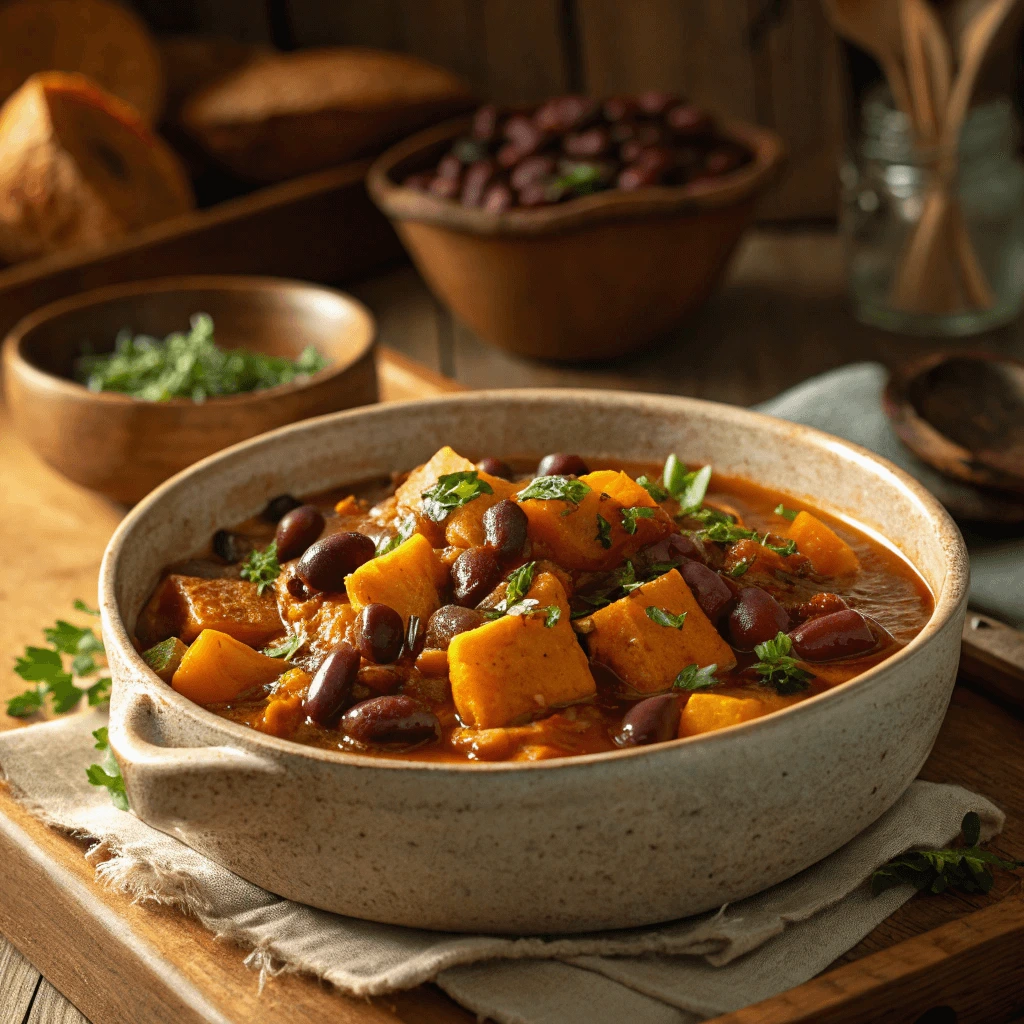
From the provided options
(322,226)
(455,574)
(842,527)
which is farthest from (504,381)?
(455,574)

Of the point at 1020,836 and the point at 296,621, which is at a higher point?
the point at 296,621

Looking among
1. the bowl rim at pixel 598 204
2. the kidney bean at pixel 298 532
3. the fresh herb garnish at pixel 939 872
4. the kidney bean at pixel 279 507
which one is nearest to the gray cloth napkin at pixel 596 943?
the fresh herb garnish at pixel 939 872

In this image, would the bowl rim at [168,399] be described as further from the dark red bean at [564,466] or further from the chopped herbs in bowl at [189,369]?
the dark red bean at [564,466]

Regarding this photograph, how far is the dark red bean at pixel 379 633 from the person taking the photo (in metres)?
2.24

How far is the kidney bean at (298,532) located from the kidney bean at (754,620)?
84cm

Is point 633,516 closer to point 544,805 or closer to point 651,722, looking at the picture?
point 651,722

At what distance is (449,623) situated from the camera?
2260 mm

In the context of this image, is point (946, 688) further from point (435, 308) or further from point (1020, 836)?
point (435, 308)

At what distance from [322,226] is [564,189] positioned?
1.32 metres

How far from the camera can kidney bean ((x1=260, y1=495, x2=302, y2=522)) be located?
2891 mm

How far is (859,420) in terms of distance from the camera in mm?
3725

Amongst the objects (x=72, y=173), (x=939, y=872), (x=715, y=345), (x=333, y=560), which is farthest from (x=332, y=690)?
(x=72, y=173)

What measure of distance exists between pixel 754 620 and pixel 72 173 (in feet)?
11.8

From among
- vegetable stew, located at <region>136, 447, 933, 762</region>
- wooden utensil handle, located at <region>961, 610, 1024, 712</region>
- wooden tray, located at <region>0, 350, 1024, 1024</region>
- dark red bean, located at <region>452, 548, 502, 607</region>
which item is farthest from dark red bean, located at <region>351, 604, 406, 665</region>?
wooden utensil handle, located at <region>961, 610, 1024, 712</region>
